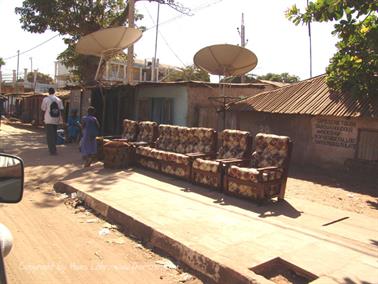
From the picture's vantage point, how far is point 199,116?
15242 mm

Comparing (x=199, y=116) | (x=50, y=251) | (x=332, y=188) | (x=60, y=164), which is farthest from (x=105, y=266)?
(x=199, y=116)

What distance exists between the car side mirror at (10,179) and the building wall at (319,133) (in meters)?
10.1

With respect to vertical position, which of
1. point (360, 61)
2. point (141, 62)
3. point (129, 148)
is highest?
point (141, 62)

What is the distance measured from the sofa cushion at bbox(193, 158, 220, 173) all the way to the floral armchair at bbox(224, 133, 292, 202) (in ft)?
1.03

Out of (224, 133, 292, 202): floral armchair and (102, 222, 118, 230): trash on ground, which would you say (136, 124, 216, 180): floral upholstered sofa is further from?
(102, 222, 118, 230): trash on ground

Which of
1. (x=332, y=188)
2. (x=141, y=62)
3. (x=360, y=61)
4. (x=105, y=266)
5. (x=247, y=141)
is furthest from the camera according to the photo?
(x=141, y=62)

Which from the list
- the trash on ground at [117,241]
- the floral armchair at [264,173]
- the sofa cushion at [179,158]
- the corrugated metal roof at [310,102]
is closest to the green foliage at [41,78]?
the corrugated metal roof at [310,102]

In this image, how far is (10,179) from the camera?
7.95 feet

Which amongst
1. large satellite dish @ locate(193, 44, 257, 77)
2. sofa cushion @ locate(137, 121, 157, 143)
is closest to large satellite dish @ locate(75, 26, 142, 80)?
large satellite dish @ locate(193, 44, 257, 77)

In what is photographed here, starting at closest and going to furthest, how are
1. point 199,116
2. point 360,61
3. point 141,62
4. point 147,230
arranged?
point 147,230 → point 360,61 → point 199,116 → point 141,62

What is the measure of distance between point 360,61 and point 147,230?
24.9ft

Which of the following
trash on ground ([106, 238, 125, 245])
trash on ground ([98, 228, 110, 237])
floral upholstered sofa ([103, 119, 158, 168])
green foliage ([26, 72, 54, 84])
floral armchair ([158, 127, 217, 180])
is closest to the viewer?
trash on ground ([106, 238, 125, 245])

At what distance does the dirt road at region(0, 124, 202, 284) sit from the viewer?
4.59 m

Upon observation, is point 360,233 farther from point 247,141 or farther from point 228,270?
point 247,141
